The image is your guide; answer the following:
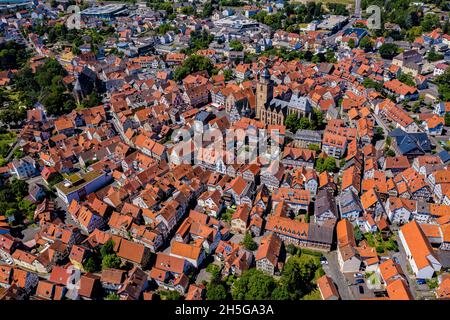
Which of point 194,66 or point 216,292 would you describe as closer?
point 216,292

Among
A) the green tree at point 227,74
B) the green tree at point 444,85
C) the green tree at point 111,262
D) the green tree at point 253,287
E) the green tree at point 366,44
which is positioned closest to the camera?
the green tree at point 253,287

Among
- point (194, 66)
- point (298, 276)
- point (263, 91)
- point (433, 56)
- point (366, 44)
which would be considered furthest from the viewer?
point (366, 44)

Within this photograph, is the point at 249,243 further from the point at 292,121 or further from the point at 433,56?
the point at 433,56

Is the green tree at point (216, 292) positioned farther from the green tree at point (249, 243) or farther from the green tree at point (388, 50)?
the green tree at point (388, 50)

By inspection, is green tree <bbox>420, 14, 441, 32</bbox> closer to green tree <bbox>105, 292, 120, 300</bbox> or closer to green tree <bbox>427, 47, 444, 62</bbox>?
green tree <bbox>427, 47, 444, 62</bbox>

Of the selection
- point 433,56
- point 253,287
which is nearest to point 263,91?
point 253,287

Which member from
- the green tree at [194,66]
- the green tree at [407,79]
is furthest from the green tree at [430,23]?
the green tree at [194,66]

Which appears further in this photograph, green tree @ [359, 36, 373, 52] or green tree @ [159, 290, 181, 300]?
green tree @ [359, 36, 373, 52]

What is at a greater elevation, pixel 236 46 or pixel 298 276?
pixel 236 46

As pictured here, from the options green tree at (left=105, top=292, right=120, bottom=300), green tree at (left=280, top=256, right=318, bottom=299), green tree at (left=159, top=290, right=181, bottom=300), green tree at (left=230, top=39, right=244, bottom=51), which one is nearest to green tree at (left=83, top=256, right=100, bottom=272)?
green tree at (left=105, top=292, right=120, bottom=300)
